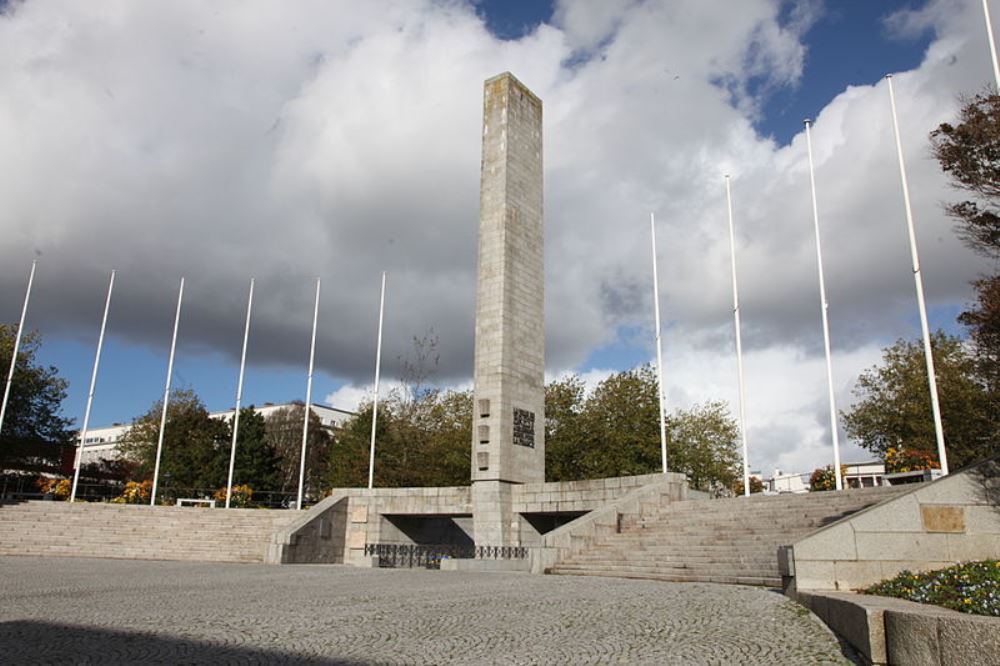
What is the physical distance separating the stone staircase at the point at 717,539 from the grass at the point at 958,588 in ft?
16.3

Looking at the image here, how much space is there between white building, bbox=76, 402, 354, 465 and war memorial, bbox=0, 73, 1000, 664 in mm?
56021

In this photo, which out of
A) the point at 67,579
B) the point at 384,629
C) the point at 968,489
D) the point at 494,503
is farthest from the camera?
the point at 494,503

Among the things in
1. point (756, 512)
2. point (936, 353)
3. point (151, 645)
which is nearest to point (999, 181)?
point (756, 512)

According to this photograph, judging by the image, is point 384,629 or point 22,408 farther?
point 22,408

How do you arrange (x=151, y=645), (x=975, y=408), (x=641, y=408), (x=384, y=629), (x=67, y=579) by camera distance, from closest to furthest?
(x=151, y=645)
(x=384, y=629)
(x=67, y=579)
(x=975, y=408)
(x=641, y=408)

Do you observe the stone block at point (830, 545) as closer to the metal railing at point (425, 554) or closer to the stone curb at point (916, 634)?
the stone curb at point (916, 634)

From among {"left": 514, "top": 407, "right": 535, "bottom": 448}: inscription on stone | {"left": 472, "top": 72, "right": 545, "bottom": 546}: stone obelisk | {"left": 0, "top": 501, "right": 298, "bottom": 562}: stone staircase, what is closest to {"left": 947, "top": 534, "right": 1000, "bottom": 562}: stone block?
{"left": 472, "top": 72, "right": 545, "bottom": 546}: stone obelisk

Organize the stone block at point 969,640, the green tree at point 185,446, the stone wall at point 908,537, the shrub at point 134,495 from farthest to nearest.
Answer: the green tree at point 185,446 < the shrub at point 134,495 < the stone wall at point 908,537 < the stone block at point 969,640

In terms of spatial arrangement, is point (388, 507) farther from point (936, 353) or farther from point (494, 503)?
point (936, 353)

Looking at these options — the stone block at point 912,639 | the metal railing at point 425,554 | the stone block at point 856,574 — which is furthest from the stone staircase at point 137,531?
the stone block at point 912,639

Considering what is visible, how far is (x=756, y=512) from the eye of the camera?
18.5m

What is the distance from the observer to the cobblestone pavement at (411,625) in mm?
6992

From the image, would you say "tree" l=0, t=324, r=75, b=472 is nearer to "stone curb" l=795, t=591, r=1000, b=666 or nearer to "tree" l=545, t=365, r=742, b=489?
"tree" l=545, t=365, r=742, b=489

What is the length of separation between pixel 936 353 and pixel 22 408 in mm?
56486
